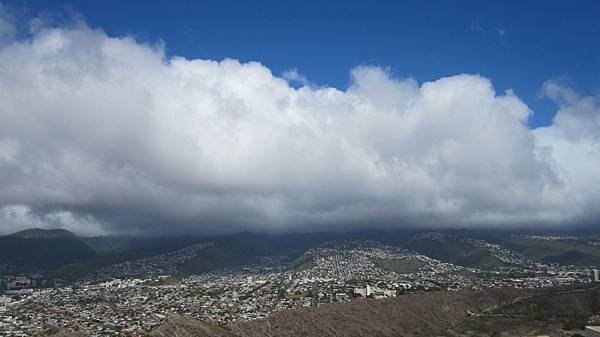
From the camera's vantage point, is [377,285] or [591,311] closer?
[591,311]

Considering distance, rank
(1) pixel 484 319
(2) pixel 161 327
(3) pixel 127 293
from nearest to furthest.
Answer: (2) pixel 161 327 < (1) pixel 484 319 < (3) pixel 127 293

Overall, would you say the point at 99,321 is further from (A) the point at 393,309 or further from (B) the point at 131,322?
(A) the point at 393,309

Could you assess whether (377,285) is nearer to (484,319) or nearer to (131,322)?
(484,319)

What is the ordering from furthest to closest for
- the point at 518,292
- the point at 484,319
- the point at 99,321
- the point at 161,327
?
1. the point at 518,292
2. the point at 484,319
3. the point at 99,321
4. the point at 161,327

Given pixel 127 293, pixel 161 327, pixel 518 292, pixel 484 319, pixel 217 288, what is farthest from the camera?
pixel 217 288

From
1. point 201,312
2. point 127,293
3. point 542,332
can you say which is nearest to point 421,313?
point 542,332

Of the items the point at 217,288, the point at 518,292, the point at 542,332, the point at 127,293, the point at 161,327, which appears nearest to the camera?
the point at 161,327

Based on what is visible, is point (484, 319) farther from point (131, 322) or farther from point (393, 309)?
point (131, 322)

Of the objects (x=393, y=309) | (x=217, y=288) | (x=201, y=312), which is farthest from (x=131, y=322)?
(x=217, y=288)

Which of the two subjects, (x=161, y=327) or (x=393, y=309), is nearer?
(x=161, y=327)
